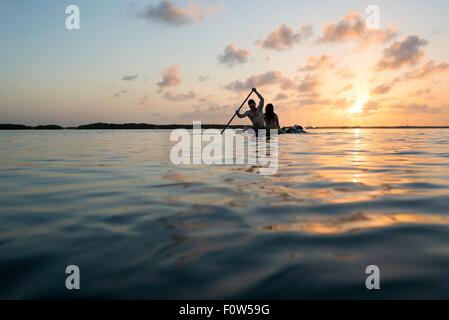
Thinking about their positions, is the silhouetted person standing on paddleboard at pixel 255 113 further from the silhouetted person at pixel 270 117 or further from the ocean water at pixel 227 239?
the ocean water at pixel 227 239

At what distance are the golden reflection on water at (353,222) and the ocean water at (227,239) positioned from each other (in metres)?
0.01

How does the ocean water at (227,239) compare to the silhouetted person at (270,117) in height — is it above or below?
below

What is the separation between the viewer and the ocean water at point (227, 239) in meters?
2.20

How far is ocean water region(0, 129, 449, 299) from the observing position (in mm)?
2195

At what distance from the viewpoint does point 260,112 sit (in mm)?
20562

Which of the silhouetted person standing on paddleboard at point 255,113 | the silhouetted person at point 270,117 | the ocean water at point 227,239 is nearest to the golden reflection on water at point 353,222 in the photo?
the ocean water at point 227,239

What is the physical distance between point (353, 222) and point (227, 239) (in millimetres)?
1350

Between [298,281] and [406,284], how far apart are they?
669 millimetres

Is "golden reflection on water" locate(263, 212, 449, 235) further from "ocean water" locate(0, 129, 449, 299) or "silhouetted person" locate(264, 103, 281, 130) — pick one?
"silhouetted person" locate(264, 103, 281, 130)

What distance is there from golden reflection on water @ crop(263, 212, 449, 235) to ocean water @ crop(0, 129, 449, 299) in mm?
11

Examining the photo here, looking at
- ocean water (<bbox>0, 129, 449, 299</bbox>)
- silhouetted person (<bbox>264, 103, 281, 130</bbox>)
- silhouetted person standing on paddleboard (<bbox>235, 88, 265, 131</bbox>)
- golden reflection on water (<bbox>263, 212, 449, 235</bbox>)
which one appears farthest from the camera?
silhouetted person (<bbox>264, 103, 281, 130</bbox>)

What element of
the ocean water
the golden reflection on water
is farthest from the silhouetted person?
the golden reflection on water
